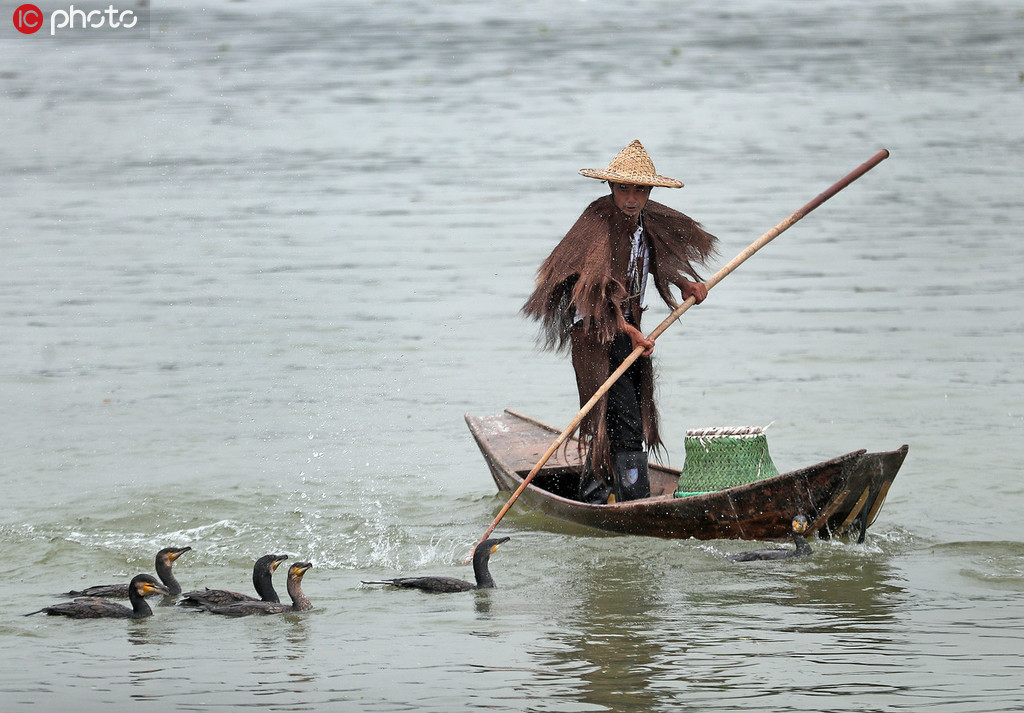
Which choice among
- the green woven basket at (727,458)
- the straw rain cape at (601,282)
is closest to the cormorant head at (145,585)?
the straw rain cape at (601,282)

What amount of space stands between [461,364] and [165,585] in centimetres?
604

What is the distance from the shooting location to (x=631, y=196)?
891 centimetres

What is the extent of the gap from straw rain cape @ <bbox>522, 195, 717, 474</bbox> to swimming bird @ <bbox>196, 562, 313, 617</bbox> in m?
2.10

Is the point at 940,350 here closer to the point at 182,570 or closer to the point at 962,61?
the point at 182,570

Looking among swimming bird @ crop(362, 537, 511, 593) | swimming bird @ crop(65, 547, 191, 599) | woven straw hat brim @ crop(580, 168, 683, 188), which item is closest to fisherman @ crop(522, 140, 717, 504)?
woven straw hat brim @ crop(580, 168, 683, 188)

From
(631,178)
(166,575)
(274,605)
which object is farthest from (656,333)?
(166,575)

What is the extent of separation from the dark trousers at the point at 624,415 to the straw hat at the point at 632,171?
3.26 ft

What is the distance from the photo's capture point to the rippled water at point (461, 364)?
285 inches

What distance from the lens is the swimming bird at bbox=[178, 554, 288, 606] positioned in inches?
314

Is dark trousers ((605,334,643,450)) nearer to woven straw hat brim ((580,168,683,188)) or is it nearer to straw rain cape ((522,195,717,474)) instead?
straw rain cape ((522,195,717,474))

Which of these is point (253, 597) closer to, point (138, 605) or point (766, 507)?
point (138, 605)

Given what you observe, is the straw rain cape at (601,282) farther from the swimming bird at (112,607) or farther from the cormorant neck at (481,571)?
the swimming bird at (112,607)

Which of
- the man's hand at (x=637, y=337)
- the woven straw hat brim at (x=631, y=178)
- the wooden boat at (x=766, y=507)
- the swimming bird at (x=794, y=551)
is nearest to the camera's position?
the wooden boat at (x=766, y=507)

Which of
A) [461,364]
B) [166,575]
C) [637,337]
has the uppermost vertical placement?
[637,337]
